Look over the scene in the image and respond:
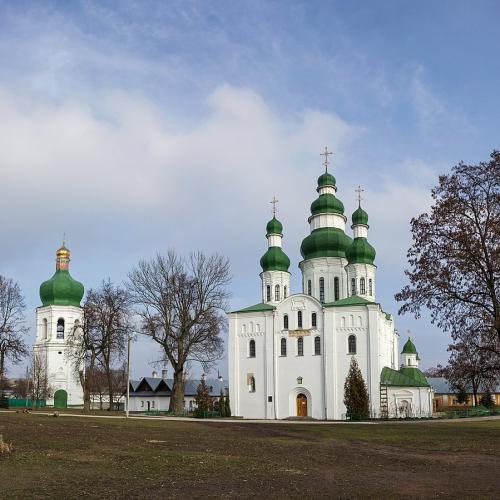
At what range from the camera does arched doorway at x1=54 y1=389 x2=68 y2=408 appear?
247 ft

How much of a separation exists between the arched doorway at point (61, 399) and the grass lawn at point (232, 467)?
2082 inches

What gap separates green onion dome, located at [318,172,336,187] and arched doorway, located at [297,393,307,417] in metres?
20.1

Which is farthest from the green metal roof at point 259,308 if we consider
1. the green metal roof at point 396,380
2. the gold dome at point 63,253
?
the gold dome at point 63,253

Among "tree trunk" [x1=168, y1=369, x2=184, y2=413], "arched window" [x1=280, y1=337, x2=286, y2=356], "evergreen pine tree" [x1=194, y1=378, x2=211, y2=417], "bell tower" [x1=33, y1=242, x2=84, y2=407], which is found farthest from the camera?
"bell tower" [x1=33, y1=242, x2=84, y2=407]

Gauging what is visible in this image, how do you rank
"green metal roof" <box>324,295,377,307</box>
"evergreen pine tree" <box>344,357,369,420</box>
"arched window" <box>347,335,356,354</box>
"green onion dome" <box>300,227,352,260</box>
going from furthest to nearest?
"green onion dome" <box>300,227,352,260</box> → "green metal roof" <box>324,295,377,307</box> → "arched window" <box>347,335,356,354</box> → "evergreen pine tree" <box>344,357,369,420</box>

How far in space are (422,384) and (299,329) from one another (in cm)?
1097

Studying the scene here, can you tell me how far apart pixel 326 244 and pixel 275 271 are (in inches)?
206

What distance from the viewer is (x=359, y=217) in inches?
2376

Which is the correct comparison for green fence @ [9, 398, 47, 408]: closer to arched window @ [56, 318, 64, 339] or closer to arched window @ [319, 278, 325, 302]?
arched window @ [56, 318, 64, 339]

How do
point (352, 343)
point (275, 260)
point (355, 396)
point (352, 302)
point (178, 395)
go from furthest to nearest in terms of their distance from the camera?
1. point (275, 260)
2. point (352, 302)
3. point (352, 343)
4. point (178, 395)
5. point (355, 396)

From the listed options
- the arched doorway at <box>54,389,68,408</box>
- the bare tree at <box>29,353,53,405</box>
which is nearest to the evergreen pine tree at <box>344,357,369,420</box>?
the bare tree at <box>29,353,53,405</box>

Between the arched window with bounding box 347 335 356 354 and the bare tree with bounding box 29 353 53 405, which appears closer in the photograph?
the arched window with bounding box 347 335 356 354

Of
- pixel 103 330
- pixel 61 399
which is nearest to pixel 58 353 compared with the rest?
pixel 61 399

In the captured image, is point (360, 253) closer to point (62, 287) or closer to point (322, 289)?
point (322, 289)
